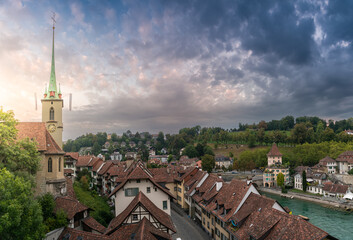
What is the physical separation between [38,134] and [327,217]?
4968 cm

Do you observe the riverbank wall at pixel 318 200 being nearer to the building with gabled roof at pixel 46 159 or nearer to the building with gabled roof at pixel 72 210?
the building with gabled roof at pixel 72 210

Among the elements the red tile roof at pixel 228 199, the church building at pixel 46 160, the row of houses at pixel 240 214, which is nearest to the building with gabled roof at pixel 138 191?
the red tile roof at pixel 228 199

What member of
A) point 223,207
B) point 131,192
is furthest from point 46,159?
point 223,207

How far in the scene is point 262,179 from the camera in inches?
3578

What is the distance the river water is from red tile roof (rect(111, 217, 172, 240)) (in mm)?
31915

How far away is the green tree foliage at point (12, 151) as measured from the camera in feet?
68.1

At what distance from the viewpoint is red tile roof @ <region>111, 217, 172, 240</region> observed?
17.1 metres

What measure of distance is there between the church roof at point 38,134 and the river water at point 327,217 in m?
40.0

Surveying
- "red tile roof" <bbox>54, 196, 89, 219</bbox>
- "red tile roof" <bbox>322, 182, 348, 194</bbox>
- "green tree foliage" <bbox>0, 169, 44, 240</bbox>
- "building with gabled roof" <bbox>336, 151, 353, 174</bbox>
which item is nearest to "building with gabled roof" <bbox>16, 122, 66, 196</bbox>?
"red tile roof" <bbox>54, 196, 89, 219</bbox>

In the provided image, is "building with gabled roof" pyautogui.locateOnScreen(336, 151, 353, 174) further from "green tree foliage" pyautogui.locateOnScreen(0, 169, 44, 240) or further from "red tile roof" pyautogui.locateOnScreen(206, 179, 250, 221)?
"green tree foliage" pyautogui.locateOnScreen(0, 169, 44, 240)

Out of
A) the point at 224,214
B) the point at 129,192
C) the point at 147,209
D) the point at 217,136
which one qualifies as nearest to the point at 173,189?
the point at 224,214

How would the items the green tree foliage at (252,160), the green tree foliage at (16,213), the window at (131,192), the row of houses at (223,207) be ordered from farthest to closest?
the green tree foliage at (252,160), the window at (131,192), the row of houses at (223,207), the green tree foliage at (16,213)

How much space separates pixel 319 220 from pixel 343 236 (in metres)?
8.66

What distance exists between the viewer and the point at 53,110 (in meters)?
40.6
